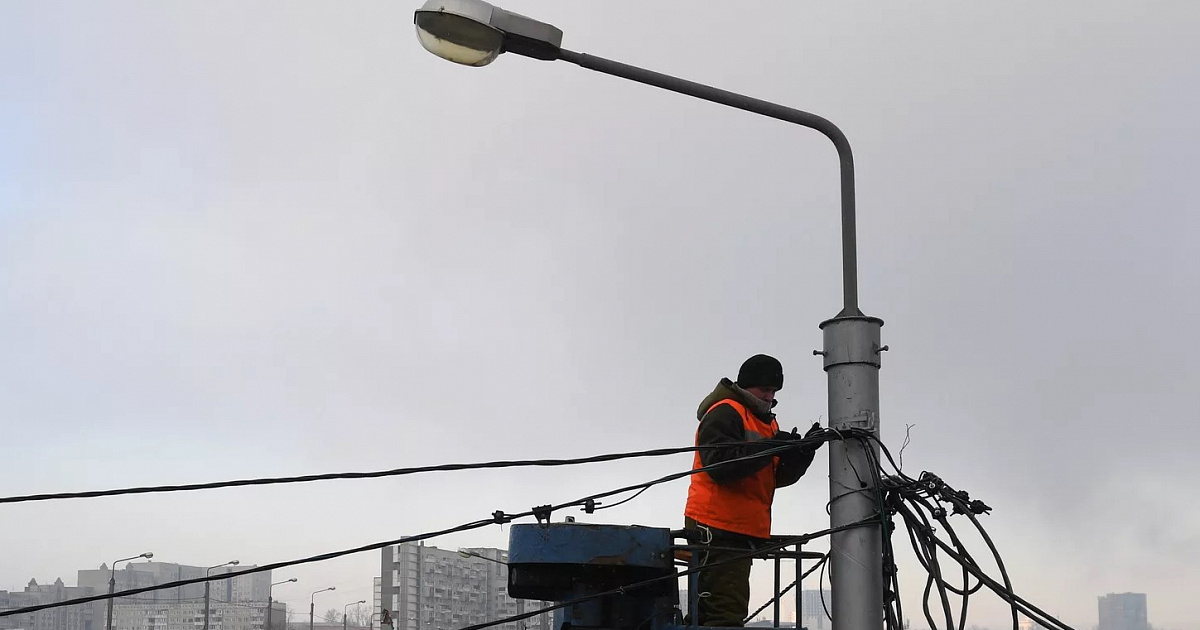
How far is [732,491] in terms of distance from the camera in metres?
7.08

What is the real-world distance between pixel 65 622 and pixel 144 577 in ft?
39.9

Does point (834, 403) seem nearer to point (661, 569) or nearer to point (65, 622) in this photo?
point (661, 569)

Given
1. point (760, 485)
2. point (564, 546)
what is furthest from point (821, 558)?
point (564, 546)

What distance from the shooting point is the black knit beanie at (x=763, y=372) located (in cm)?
738

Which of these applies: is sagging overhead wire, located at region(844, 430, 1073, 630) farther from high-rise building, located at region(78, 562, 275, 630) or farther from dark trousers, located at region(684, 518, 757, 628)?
high-rise building, located at region(78, 562, 275, 630)

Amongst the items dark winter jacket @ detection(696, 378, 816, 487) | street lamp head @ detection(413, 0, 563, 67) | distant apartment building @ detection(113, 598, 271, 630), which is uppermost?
street lamp head @ detection(413, 0, 563, 67)

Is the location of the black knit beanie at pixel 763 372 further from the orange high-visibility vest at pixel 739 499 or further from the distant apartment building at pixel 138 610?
the distant apartment building at pixel 138 610

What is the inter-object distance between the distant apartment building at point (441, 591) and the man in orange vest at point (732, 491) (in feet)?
188

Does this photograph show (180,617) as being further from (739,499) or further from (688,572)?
(688,572)

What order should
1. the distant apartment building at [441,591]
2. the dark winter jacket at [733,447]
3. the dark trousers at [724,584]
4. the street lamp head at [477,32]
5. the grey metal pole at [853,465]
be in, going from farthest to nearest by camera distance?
the distant apartment building at [441,591]
the dark trousers at [724,584]
the dark winter jacket at [733,447]
the street lamp head at [477,32]
the grey metal pole at [853,465]

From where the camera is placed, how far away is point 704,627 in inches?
265

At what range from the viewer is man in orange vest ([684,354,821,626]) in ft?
22.8

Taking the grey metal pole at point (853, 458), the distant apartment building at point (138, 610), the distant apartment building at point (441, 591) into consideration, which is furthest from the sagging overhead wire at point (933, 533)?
the distant apartment building at point (138, 610)

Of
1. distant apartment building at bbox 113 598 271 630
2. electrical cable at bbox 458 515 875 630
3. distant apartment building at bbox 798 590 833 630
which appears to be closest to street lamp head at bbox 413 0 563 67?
electrical cable at bbox 458 515 875 630
